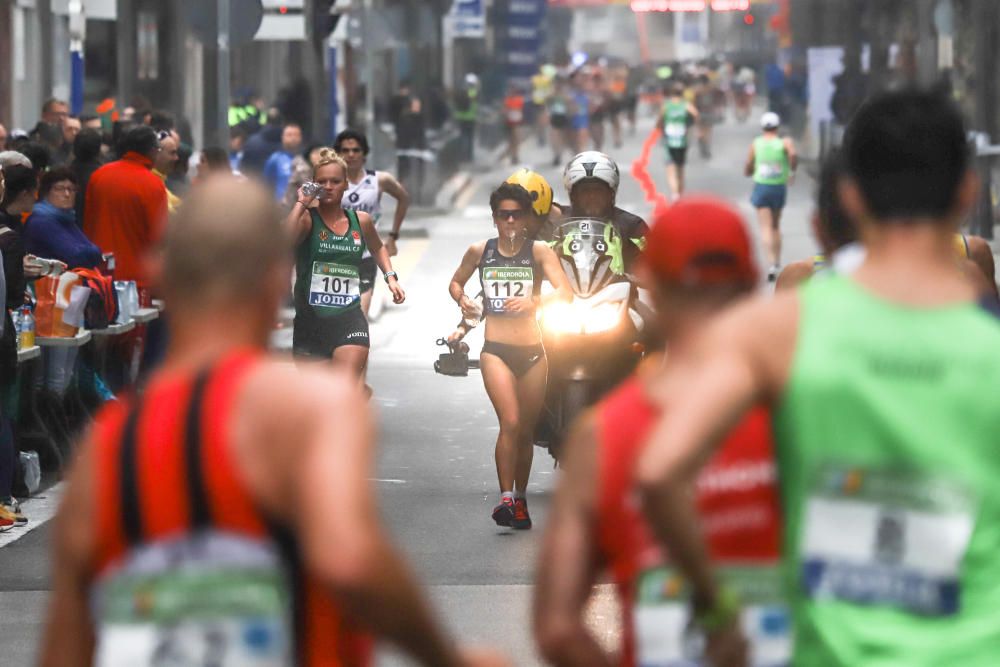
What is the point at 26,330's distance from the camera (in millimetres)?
11180

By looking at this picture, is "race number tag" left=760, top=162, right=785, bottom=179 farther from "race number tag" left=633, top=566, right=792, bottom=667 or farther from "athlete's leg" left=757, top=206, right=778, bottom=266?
"race number tag" left=633, top=566, right=792, bottom=667

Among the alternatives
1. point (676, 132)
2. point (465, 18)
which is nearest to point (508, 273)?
point (676, 132)

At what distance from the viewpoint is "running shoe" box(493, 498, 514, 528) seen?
1027 centimetres

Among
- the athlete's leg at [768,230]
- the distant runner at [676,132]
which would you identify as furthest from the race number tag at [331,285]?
the distant runner at [676,132]

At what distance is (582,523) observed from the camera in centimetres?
362

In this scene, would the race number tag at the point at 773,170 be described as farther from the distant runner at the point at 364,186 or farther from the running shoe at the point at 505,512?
the running shoe at the point at 505,512

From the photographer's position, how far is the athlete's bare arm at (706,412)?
3.26 metres

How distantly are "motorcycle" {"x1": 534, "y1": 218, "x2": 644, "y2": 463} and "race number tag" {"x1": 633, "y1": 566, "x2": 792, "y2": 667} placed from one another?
22.0 feet

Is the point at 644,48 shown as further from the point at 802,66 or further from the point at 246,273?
the point at 246,273

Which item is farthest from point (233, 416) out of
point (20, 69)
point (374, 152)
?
point (374, 152)

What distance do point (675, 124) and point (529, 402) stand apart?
2526 centimetres

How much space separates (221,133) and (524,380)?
711 centimetres

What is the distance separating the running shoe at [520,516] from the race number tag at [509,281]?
890 mm

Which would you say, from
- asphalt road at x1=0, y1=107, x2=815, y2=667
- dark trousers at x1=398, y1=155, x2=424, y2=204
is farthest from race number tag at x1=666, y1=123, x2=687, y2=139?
asphalt road at x1=0, y1=107, x2=815, y2=667
